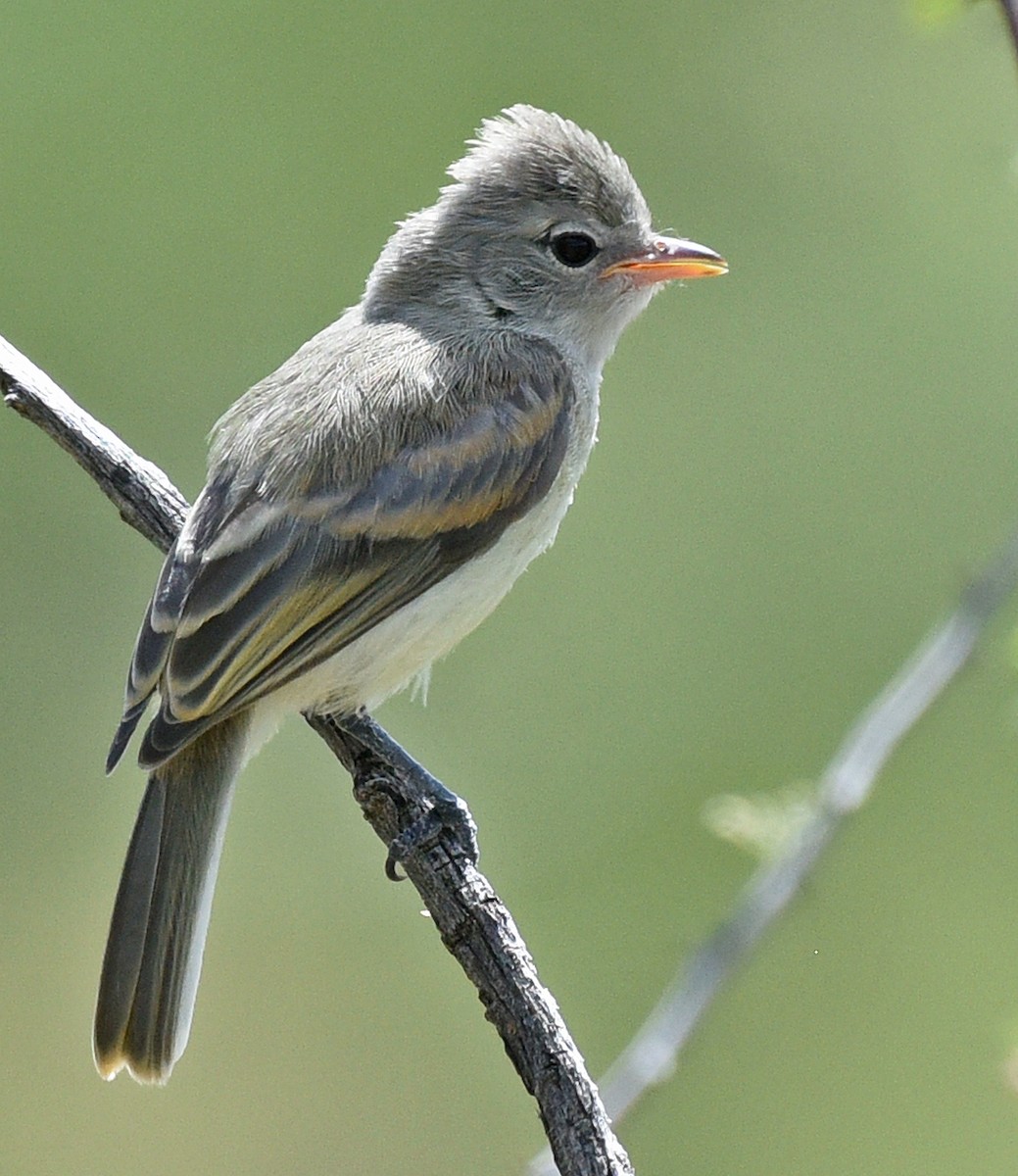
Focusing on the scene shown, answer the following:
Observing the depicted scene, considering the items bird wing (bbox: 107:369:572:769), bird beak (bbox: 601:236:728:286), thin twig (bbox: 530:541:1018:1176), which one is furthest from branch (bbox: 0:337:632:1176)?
bird beak (bbox: 601:236:728:286)

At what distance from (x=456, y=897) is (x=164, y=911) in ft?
2.45

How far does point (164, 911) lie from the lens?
3979 millimetres

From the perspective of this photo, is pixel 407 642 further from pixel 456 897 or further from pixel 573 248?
pixel 573 248

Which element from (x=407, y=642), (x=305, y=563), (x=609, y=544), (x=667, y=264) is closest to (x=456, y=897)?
(x=407, y=642)

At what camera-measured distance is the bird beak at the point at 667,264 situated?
183 inches

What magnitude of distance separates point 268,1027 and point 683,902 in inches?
62.0

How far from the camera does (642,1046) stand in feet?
10.3

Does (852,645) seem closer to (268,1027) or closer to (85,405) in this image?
(268,1027)

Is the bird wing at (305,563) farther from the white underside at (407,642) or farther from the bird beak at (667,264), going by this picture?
the bird beak at (667,264)

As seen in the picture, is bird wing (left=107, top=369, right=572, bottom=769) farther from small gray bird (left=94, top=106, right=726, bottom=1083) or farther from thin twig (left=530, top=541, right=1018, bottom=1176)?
thin twig (left=530, top=541, right=1018, bottom=1176)

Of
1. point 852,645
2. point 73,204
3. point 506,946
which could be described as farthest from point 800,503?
point 506,946

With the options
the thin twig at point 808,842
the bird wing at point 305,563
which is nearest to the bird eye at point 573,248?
the bird wing at point 305,563

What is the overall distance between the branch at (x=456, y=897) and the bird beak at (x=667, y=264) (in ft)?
4.27

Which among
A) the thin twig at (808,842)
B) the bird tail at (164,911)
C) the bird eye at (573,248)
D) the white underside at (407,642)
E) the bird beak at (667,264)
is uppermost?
the bird eye at (573,248)
